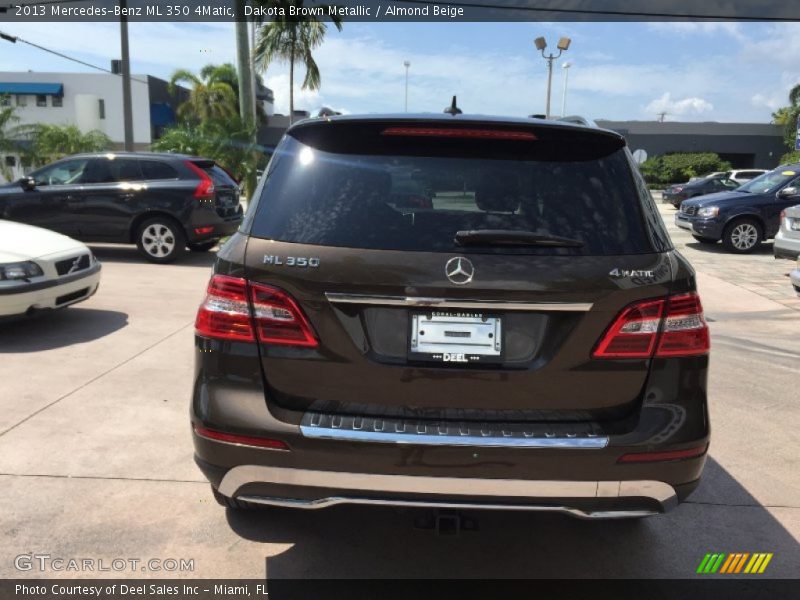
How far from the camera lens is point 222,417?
2350mm

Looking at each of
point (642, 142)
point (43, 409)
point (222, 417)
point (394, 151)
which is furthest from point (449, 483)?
point (642, 142)

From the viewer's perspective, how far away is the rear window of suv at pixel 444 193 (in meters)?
2.36

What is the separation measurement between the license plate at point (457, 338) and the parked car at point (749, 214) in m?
13.0

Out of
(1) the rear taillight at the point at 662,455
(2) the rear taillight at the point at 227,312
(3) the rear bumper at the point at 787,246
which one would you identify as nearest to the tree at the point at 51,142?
(3) the rear bumper at the point at 787,246

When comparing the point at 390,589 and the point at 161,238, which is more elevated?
the point at 161,238

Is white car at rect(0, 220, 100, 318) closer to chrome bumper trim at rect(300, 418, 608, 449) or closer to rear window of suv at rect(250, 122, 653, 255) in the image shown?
rear window of suv at rect(250, 122, 653, 255)

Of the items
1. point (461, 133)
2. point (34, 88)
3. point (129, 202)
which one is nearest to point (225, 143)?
point (129, 202)

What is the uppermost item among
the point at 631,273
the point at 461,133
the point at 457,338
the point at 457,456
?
the point at 461,133

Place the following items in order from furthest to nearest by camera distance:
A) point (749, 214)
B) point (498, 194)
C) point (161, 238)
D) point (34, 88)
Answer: point (34, 88) < point (749, 214) < point (161, 238) < point (498, 194)

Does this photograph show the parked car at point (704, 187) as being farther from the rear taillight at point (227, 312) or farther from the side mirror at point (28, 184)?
the rear taillight at point (227, 312)

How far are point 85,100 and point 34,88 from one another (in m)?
3.96

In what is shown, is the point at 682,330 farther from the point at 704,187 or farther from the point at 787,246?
the point at 704,187

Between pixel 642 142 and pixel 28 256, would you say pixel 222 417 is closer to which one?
pixel 28 256

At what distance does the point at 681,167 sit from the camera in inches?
1674
